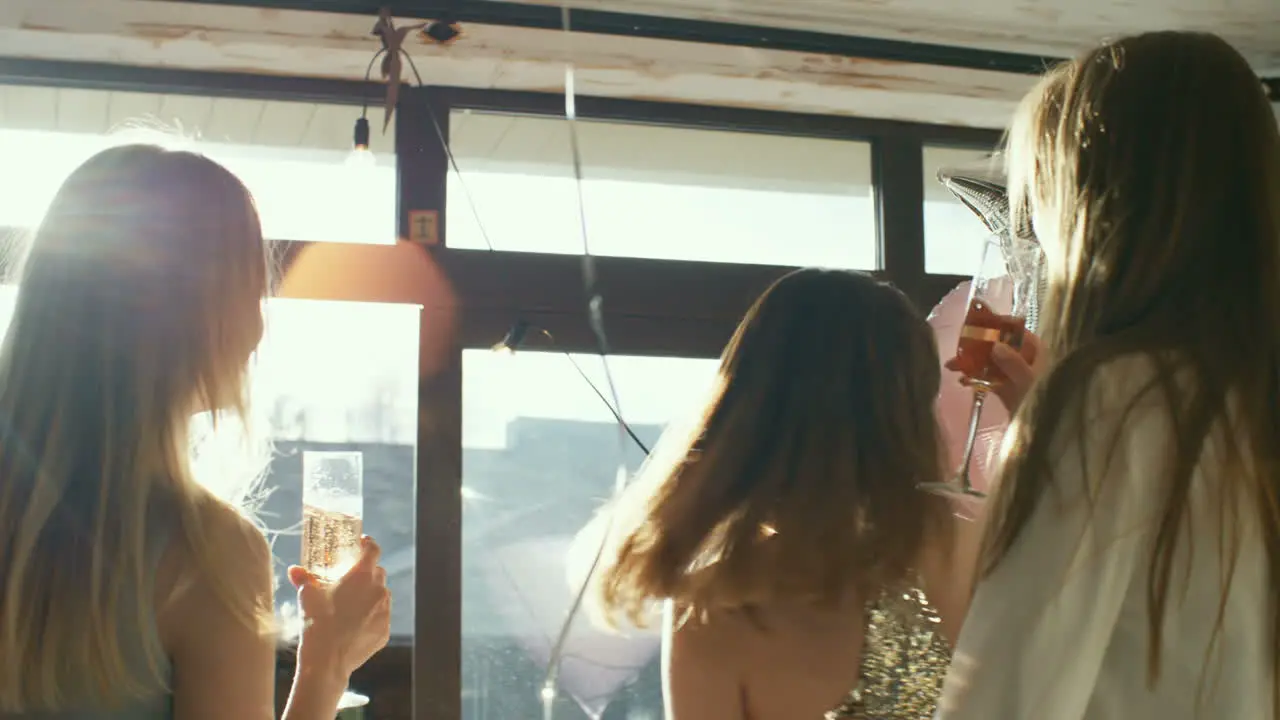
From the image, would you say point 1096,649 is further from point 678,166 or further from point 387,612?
point 678,166

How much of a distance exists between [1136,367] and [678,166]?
2.34 meters

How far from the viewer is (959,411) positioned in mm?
2146

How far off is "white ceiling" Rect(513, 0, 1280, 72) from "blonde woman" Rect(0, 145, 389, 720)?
1802 millimetres

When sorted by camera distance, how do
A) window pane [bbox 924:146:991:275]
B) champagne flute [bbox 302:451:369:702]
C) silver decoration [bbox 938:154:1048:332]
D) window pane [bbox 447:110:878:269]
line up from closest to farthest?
champagne flute [bbox 302:451:369:702] → silver decoration [bbox 938:154:1048:332] → window pane [bbox 447:110:878:269] → window pane [bbox 924:146:991:275]

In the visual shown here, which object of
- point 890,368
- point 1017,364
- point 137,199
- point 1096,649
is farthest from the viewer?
point 890,368

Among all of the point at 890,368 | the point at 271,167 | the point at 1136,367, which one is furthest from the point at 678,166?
the point at 1136,367

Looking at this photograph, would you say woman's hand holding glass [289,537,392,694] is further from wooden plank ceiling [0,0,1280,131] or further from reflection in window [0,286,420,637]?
wooden plank ceiling [0,0,1280,131]

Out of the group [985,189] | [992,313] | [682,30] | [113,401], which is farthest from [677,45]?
[113,401]

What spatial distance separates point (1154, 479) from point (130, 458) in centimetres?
83

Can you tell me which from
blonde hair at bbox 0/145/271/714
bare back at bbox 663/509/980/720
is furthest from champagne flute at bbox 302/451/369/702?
bare back at bbox 663/509/980/720

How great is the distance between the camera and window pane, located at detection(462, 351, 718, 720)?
2.83 m

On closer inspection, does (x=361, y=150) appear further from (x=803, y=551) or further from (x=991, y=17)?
(x=803, y=551)

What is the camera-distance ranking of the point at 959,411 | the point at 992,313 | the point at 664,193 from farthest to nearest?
1. the point at 664,193
2. the point at 959,411
3. the point at 992,313

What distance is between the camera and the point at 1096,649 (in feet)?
2.93
